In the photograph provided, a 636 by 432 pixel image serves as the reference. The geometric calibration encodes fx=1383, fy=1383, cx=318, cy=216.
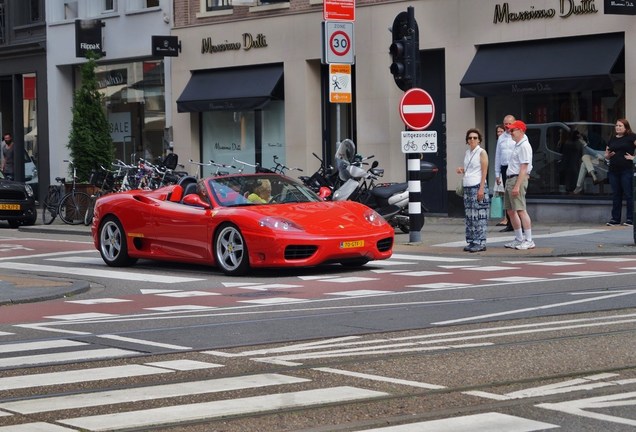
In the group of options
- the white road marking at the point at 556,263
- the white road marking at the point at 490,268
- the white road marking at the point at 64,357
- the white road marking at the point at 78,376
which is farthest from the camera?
the white road marking at the point at 556,263

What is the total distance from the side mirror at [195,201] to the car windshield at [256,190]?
0.50ft

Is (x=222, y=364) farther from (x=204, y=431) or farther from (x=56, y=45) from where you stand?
(x=56, y=45)

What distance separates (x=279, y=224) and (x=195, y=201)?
1.43 m

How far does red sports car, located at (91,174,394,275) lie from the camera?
16.4 m

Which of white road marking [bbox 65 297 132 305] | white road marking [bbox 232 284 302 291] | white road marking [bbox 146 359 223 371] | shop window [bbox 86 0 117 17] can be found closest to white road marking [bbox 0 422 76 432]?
white road marking [bbox 146 359 223 371]

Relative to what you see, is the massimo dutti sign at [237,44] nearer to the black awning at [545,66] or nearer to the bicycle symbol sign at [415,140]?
the black awning at [545,66]

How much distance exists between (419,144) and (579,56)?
5.85 meters

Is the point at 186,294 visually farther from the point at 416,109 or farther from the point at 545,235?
the point at 545,235

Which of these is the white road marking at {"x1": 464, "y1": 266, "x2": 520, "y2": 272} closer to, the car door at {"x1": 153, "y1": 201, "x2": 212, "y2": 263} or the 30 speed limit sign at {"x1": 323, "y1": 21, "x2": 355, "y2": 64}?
the car door at {"x1": 153, "y1": 201, "x2": 212, "y2": 263}

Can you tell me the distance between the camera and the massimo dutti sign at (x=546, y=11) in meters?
25.4

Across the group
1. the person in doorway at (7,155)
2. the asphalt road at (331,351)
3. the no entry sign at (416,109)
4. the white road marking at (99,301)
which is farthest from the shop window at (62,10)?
the white road marking at (99,301)

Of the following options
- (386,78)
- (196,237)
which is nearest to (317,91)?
(386,78)

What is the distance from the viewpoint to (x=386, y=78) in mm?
29562

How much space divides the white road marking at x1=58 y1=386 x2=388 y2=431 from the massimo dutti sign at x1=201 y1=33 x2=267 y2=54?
2452 centimetres
